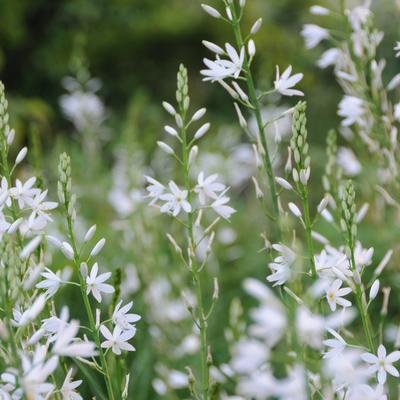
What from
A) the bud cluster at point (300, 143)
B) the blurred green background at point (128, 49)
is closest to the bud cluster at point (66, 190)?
the bud cluster at point (300, 143)

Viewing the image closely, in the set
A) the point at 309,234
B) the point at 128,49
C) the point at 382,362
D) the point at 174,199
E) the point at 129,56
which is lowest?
the point at 129,56

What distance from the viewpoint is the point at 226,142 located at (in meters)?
6.66

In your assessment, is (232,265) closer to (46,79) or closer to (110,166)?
(110,166)

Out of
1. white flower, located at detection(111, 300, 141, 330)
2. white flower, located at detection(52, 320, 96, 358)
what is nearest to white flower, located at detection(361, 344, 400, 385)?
white flower, located at detection(111, 300, 141, 330)

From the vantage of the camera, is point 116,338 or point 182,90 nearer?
point 116,338

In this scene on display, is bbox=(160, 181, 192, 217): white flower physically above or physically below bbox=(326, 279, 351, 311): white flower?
above

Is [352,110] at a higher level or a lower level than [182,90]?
lower

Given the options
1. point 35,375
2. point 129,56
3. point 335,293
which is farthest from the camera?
point 129,56

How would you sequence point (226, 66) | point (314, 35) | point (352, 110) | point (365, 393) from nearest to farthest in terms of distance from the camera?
point (365, 393) → point (226, 66) → point (352, 110) → point (314, 35)

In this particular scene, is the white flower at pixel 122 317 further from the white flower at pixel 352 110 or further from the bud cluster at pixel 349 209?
the white flower at pixel 352 110

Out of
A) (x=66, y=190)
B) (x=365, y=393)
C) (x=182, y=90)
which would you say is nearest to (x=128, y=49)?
(x=182, y=90)

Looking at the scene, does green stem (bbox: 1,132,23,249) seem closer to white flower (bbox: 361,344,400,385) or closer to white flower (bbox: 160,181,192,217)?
white flower (bbox: 160,181,192,217)

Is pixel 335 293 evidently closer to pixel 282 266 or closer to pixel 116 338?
pixel 282 266

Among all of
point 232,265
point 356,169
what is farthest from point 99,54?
point 356,169
